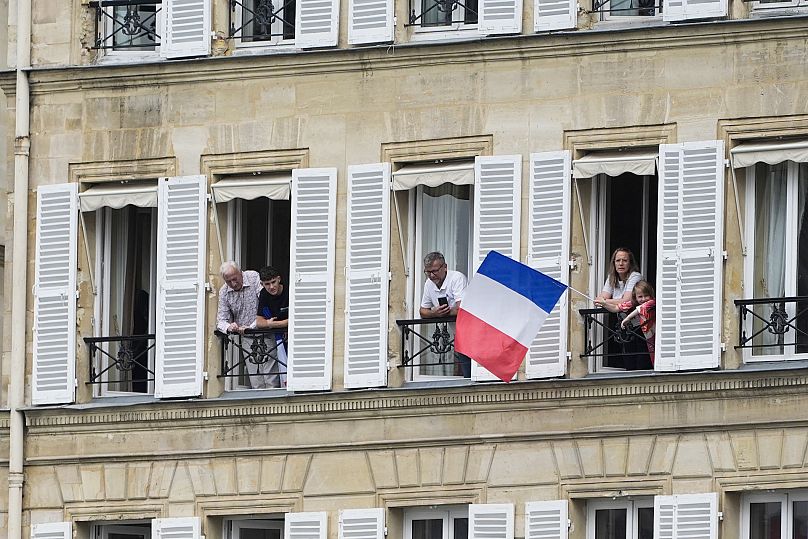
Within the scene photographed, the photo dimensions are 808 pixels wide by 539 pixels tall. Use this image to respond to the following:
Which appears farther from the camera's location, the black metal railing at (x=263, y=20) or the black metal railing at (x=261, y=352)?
the black metal railing at (x=263, y=20)

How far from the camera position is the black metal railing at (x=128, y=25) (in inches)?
1602

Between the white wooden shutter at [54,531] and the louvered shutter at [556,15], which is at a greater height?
the louvered shutter at [556,15]

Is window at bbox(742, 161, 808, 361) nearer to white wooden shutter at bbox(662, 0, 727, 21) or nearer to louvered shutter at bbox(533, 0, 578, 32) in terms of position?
white wooden shutter at bbox(662, 0, 727, 21)

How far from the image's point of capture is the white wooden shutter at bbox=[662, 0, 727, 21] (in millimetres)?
38000

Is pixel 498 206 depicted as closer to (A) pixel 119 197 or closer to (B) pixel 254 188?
(B) pixel 254 188

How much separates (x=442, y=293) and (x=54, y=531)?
4.52 meters

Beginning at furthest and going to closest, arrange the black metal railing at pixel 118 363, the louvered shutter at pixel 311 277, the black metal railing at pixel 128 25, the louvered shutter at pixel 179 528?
the black metal railing at pixel 128 25 < the black metal railing at pixel 118 363 < the louvered shutter at pixel 179 528 < the louvered shutter at pixel 311 277

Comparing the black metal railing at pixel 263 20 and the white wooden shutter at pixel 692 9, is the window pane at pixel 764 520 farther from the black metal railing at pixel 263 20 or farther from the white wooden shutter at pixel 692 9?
the black metal railing at pixel 263 20

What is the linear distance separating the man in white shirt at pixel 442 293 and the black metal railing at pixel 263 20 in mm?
2870

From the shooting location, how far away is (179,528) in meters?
39.3

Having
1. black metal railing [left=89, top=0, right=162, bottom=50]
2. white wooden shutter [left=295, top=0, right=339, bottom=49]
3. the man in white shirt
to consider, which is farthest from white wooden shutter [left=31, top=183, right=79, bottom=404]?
the man in white shirt

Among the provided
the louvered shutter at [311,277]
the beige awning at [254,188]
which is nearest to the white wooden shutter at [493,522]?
the louvered shutter at [311,277]

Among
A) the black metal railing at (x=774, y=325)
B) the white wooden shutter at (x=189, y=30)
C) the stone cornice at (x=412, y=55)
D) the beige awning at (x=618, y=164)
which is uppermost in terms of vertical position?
the white wooden shutter at (x=189, y=30)

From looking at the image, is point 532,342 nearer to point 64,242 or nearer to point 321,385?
point 321,385
